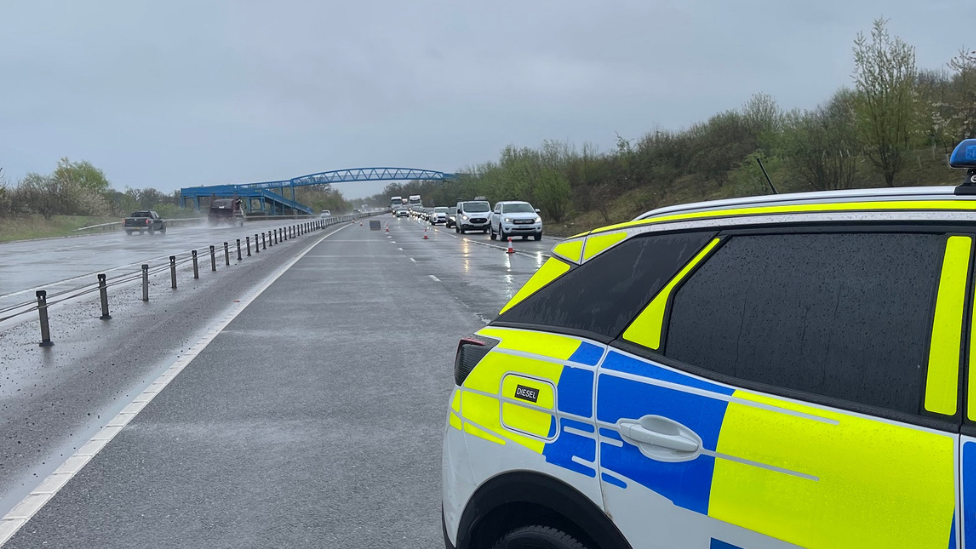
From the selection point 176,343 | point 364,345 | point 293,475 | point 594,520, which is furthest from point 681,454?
point 176,343

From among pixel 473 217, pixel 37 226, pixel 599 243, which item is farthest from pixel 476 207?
pixel 599 243

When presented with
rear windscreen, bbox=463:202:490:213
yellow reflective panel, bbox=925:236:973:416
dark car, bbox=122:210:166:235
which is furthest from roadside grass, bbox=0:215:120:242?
yellow reflective panel, bbox=925:236:973:416

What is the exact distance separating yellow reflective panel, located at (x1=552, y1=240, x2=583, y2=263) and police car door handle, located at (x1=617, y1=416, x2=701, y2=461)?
0.89 meters

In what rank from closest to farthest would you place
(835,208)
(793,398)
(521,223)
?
(793,398), (835,208), (521,223)

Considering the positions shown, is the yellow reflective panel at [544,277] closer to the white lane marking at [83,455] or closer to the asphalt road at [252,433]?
the asphalt road at [252,433]

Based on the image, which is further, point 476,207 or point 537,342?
point 476,207

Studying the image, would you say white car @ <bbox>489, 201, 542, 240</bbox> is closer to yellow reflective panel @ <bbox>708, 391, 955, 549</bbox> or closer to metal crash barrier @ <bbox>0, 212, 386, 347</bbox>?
metal crash barrier @ <bbox>0, 212, 386, 347</bbox>

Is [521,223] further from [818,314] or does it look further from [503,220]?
[818,314]

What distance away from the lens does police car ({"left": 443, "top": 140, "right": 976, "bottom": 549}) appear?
194 cm

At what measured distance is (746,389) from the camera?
2279 millimetres

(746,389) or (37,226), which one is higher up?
(746,389)

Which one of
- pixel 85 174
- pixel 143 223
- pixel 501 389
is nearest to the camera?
pixel 501 389

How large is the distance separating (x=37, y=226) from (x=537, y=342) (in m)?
74.6

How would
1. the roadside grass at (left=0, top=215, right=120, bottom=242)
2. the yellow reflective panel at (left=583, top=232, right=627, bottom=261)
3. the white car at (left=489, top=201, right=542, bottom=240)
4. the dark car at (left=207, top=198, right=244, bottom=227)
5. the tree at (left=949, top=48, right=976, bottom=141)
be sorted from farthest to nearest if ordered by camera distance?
the dark car at (left=207, top=198, right=244, bottom=227), the roadside grass at (left=0, top=215, right=120, bottom=242), the white car at (left=489, top=201, right=542, bottom=240), the tree at (left=949, top=48, right=976, bottom=141), the yellow reflective panel at (left=583, top=232, right=627, bottom=261)
